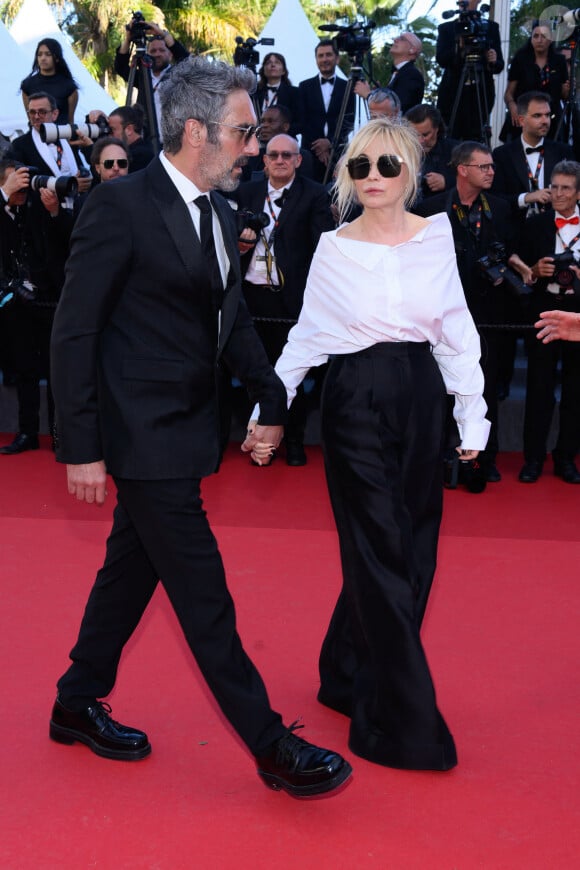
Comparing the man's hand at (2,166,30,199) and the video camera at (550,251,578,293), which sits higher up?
the man's hand at (2,166,30,199)

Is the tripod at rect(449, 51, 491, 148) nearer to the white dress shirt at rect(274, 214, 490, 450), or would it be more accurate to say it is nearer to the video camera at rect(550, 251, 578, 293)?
the video camera at rect(550, 251, 578, 293)

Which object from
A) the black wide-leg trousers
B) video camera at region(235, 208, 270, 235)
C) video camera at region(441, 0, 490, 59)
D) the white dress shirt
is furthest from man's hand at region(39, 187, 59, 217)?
the black wide-leg trousers

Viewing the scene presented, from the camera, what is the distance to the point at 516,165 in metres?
7.23

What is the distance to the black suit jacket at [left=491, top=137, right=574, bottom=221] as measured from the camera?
7.22 meters

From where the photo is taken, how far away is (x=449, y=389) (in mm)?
3209

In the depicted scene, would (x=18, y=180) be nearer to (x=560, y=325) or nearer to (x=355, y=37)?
(x=355, y=37)

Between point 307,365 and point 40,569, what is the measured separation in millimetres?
2039

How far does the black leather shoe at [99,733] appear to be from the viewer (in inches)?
118

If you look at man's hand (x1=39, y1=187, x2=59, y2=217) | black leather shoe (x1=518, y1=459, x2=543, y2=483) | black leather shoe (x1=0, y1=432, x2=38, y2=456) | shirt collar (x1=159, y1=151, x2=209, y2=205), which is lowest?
black leather shoe (x1=0, y1=432, x2=38, y2=456)

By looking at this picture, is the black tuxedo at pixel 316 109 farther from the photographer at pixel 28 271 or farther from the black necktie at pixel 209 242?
the black necktie at pixel 209 242

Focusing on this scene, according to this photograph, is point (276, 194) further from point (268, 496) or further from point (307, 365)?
point (307, 365)

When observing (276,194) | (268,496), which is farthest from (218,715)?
(276,194)

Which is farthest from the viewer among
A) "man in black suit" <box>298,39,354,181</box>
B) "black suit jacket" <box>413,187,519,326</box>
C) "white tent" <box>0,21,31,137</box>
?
"white tent" <box>0,21,31,137</box>

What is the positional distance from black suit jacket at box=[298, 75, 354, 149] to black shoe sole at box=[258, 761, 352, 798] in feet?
22.7
